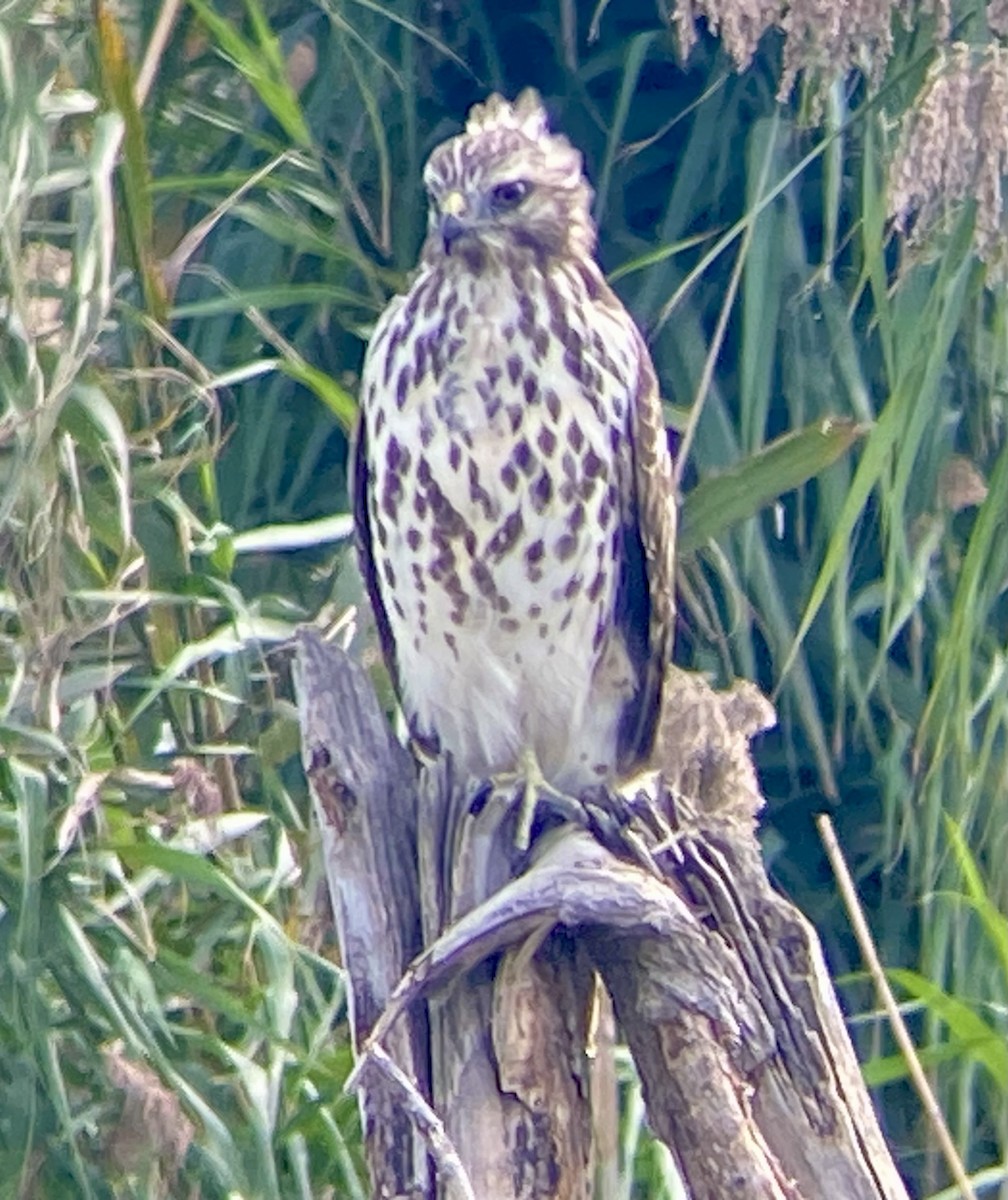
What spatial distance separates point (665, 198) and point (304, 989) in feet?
3.63

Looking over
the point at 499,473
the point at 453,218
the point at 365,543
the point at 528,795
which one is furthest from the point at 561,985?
the point at 453,218

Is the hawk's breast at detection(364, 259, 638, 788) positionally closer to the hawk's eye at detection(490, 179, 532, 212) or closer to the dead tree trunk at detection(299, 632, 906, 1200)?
the hawk's eye at detection(490, 179, 532, 212)

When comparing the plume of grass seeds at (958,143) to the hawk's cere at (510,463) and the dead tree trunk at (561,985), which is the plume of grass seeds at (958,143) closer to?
the hawk's cere at (510,463)

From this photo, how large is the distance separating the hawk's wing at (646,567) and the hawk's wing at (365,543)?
9.3 inches

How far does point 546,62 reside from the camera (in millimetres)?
3277

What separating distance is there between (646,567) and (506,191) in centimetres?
39

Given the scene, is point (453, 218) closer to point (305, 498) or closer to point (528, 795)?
point (528, 795)

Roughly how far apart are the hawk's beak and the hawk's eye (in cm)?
3

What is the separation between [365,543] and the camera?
8.70 ft

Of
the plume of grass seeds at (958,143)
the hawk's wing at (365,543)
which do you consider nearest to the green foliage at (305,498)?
the hawk's wing at (365,543)

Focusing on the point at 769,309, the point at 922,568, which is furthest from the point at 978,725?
the point at 769,309

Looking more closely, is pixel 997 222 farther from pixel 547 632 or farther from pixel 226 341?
pixel 226 341

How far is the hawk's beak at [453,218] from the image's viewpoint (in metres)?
2.45

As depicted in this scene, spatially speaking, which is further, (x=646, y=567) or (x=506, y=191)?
(x=646, y=567)
